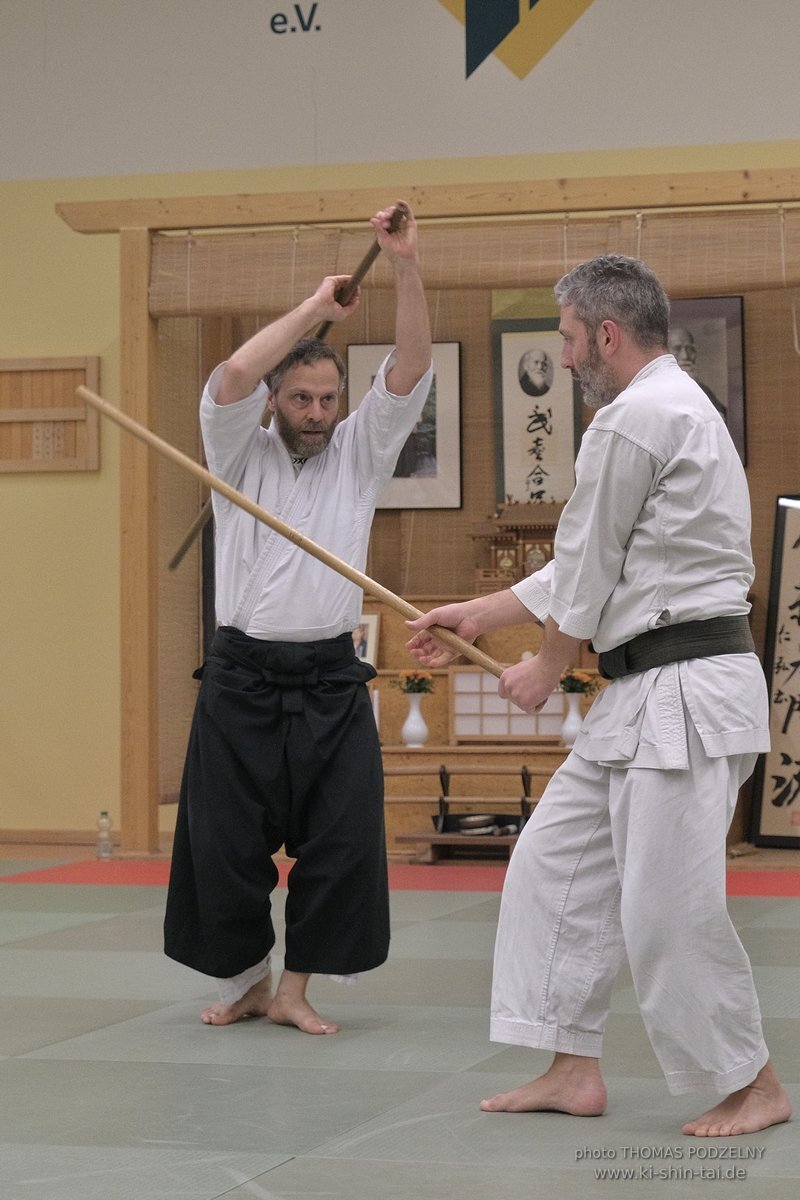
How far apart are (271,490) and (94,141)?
501 centimetres

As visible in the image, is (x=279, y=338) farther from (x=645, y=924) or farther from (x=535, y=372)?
(x=535, y=372)

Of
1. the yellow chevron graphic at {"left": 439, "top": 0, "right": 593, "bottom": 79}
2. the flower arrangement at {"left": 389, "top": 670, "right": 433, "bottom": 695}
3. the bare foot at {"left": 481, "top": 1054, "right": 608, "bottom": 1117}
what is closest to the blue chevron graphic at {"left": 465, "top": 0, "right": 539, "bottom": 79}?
the yellow chevron graphic at {"left": 439, "top": 0, "right": 593, "bottom": 79}

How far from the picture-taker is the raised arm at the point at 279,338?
137 inches

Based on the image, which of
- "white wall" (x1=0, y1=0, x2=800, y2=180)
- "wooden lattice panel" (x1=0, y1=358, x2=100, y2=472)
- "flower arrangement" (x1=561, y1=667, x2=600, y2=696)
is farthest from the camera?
"wooden lattice panel" (x1=0, y1=358, x2=100, y2=472)

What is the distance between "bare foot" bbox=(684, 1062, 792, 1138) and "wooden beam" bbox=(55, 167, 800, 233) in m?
4.77

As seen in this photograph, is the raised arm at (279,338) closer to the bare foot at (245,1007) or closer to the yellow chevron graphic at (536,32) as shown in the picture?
the bare foot at (245,1007)

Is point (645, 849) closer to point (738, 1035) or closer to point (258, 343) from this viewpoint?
point (738, 1035)

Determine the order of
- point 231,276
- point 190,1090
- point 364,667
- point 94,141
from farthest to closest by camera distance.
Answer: point 94,141
point 231,276
point 364,667
point 190,1090

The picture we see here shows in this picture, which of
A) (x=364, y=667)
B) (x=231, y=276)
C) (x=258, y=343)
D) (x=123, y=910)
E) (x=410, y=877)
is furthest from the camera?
(x=231, y=276)

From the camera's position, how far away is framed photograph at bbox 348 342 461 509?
7969mm

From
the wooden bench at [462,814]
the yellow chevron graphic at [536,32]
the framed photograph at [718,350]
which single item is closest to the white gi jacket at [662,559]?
the wooden bench at [462,814]

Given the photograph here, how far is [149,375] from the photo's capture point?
721cm

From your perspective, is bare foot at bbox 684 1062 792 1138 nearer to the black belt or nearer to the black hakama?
the black belt

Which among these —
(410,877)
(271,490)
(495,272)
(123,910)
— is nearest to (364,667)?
(271,490)
